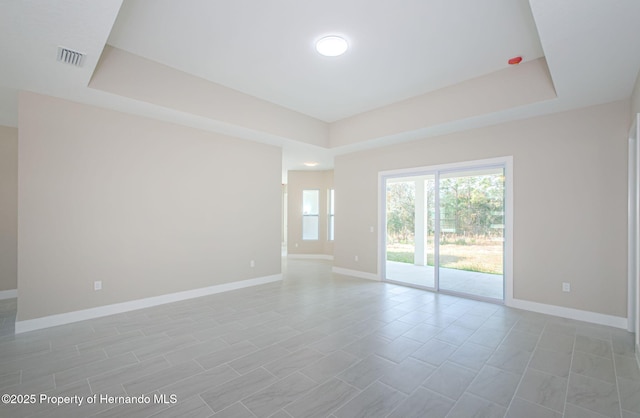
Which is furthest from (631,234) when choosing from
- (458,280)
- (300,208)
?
(300,208)

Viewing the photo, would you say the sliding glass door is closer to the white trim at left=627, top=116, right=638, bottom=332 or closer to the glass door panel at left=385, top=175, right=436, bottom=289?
the glass door panel at left=385, top=175, right=436, bottom=289

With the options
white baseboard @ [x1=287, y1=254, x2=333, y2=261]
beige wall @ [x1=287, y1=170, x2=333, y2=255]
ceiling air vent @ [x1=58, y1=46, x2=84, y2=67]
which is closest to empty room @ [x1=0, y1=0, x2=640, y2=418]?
ceiling air vent @ [x1=58, y1=46, x2=84, y2=67]

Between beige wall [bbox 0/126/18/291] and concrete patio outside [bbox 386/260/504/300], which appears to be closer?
beige wall [bbox 0/126/18/291]

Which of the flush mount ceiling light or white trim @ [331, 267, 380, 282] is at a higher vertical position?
the flush mount ceiling light

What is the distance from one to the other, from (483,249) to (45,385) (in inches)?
217

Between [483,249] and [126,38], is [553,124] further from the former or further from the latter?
[126,38]

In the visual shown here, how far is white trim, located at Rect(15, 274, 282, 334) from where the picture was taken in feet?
10.6

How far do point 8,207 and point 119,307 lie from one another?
2.88 meters

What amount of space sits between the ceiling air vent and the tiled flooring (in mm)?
2820

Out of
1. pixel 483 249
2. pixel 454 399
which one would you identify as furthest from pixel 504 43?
pixel 454 399

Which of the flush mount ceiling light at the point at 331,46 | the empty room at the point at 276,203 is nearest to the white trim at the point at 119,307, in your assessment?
the empty room at the point at 276,203

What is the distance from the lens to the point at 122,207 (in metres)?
3.88

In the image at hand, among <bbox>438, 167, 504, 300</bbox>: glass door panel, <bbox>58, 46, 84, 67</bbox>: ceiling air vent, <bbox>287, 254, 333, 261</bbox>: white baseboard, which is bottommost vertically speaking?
<bbox>287, 254, 333, 261</bbox>: white baseboard

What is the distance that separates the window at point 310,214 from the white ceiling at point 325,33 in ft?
16.7
